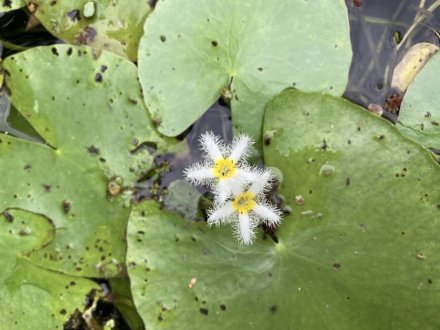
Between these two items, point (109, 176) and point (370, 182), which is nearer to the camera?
point (370, 182)

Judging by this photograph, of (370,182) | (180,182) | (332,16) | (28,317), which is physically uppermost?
(332,16)

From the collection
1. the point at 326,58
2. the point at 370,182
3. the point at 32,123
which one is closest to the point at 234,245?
the point at 370,182

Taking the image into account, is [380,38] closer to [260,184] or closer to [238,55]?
[238,55]

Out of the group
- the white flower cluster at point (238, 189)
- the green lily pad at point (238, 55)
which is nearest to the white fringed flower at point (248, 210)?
the white flower cluster at point (238, 189)

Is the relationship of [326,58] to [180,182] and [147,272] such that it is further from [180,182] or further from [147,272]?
[147,272]

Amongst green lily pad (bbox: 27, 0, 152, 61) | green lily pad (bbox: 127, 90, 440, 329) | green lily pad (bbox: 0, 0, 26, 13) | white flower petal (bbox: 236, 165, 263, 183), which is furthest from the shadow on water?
green lily pad (bbox: 0, 0, 26, 13)

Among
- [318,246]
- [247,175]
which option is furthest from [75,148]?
[318,246]
